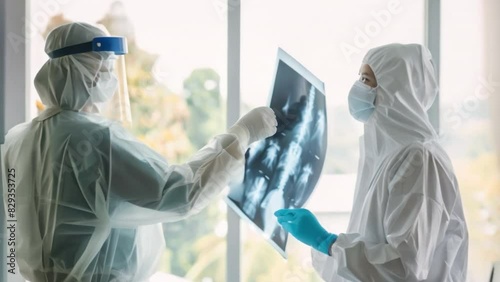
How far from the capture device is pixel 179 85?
91.0 inches

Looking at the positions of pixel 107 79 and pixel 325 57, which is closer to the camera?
pixel 107 79

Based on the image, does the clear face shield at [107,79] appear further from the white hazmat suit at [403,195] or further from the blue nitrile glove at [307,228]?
the white hazmat suit at [403,195]

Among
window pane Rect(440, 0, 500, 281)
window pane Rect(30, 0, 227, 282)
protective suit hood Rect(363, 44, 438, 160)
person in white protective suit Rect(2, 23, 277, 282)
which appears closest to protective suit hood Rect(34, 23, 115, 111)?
person in white protective suit Rect(2, 23, 277, 282)

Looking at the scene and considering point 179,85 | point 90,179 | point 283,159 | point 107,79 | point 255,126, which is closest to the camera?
point 90,179

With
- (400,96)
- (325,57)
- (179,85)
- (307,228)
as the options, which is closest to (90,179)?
(307,228)

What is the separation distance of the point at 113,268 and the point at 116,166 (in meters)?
0.30

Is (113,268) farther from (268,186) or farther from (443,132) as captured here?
(443,132)

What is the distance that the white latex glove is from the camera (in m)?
1.82

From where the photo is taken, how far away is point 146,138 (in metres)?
2.30

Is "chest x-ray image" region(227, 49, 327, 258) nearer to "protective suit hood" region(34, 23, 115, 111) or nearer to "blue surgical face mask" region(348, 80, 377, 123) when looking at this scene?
"blue surgical face mask" region(348, 80, 377, 123)

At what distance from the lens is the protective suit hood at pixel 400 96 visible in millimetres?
1706

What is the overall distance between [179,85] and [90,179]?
2.66 ft

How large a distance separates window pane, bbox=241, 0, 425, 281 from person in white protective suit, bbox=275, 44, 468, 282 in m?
0.51

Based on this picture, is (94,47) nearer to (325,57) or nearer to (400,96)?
(400,96)
